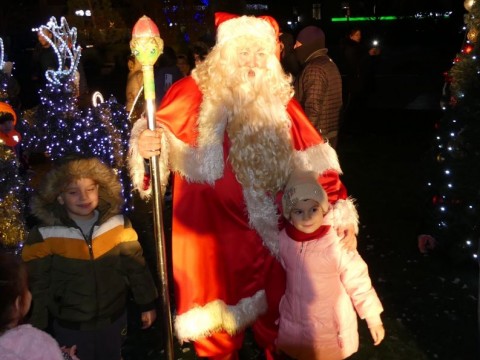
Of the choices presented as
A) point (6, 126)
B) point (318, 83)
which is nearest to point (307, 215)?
point (318, 83)

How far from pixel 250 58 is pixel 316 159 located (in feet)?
2.44

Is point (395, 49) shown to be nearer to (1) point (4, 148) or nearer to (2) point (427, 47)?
(2) point (427, 47)

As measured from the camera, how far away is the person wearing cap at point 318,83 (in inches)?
245

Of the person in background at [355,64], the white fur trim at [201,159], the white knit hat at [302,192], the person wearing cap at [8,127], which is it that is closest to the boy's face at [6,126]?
the person wearing cap at [8,127]

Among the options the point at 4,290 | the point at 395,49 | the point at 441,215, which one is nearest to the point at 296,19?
the point at 395,49

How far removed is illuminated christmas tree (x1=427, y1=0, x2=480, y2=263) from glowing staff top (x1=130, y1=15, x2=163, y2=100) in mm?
3511

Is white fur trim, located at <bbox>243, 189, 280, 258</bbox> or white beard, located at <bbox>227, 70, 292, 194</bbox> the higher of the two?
white beard, located at <bbox>227, 70, 292, 194</bbox>

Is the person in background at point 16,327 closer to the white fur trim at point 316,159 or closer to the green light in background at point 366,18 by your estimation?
the white fur trim at point 316,159

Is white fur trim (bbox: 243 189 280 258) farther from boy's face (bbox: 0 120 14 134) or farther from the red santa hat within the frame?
boy's face (bbox: 0 120 14 134)

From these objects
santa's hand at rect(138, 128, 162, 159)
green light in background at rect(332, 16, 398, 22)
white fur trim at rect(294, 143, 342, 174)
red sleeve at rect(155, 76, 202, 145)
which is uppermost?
green light in background at rect(332, 16, 398, 22)

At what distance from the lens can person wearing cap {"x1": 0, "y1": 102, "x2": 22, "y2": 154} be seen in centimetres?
497

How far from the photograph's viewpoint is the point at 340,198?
3506 millimetres

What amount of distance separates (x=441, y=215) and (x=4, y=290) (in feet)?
15.0

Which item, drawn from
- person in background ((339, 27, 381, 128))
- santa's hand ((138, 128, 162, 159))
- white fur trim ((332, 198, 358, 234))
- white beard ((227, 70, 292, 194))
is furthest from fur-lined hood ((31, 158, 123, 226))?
person in background ((339, 27, 381, 128))
